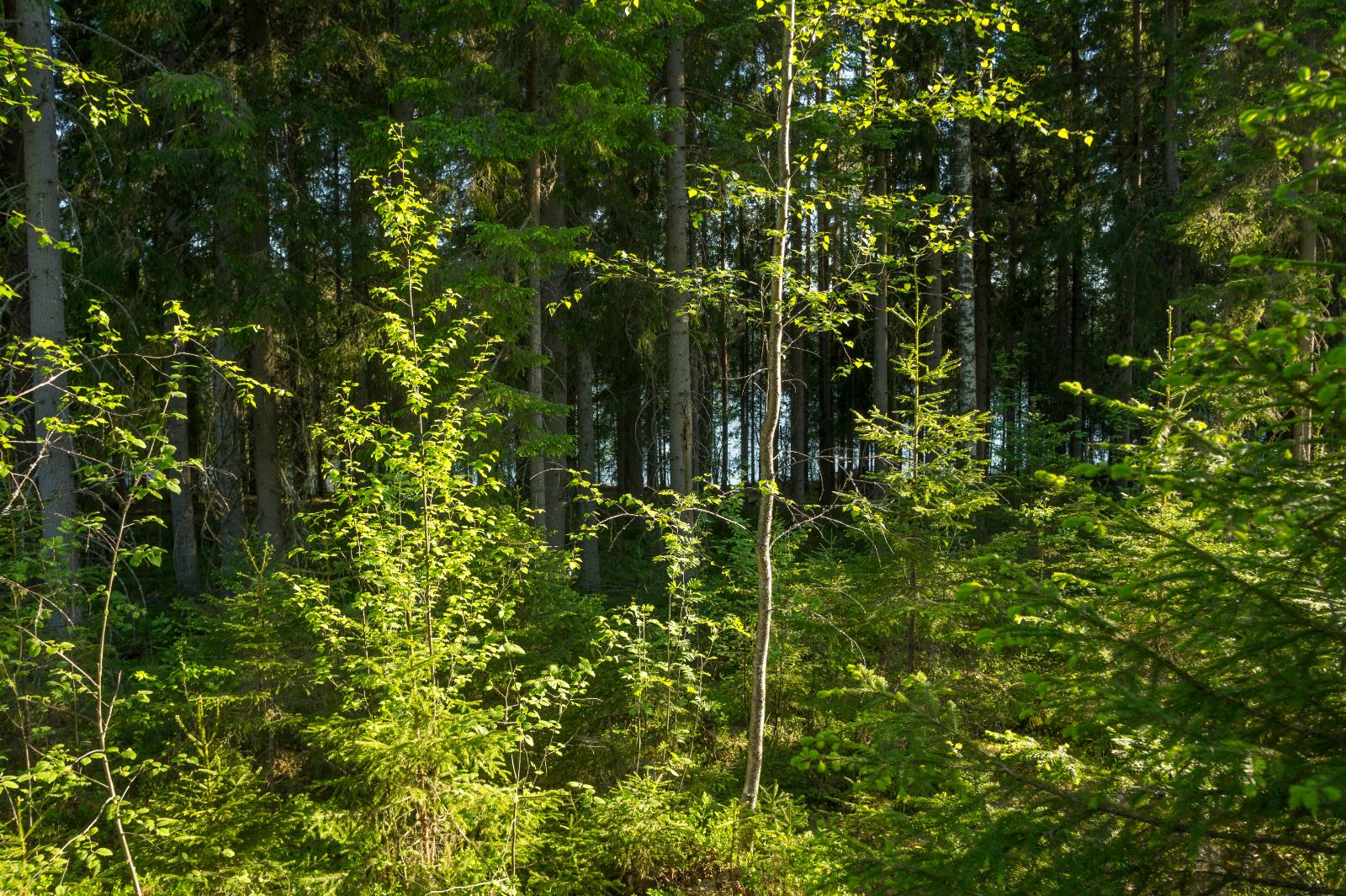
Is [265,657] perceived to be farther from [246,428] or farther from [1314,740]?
[246,428]

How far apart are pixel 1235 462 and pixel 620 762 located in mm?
5429

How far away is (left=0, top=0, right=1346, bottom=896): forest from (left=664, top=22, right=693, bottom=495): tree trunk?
0.07 m

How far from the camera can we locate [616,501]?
A: 482 centimetres

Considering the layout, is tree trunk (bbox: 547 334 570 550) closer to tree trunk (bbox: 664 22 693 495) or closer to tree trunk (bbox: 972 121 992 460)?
tree trunk (bbox: 664 22 693 495)

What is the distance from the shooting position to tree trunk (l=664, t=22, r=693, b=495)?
10133 mm

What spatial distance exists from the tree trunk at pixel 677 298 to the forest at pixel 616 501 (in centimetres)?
7

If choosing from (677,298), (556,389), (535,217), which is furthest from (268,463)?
(677,298)

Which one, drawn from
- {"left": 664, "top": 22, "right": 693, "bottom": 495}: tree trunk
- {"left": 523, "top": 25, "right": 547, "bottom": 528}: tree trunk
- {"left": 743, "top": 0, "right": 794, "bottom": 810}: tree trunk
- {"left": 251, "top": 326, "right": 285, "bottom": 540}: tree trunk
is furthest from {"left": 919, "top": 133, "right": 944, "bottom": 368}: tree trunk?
{"left": 251, "top": 326, "right": 285, "bottom": 540}: tree trunk

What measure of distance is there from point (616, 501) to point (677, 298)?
6.25 m

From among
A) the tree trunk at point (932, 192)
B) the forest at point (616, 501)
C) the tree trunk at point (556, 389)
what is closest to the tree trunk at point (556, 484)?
the tree trunk at point (556, 389)

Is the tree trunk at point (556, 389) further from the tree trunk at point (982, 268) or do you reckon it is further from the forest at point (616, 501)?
the tree trunk at point (982, 268)

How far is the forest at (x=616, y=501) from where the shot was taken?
235 centimetres

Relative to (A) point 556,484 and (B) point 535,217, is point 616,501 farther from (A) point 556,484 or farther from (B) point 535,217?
(A) point 556,484

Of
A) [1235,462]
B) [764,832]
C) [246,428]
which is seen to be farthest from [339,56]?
[1235,462]
